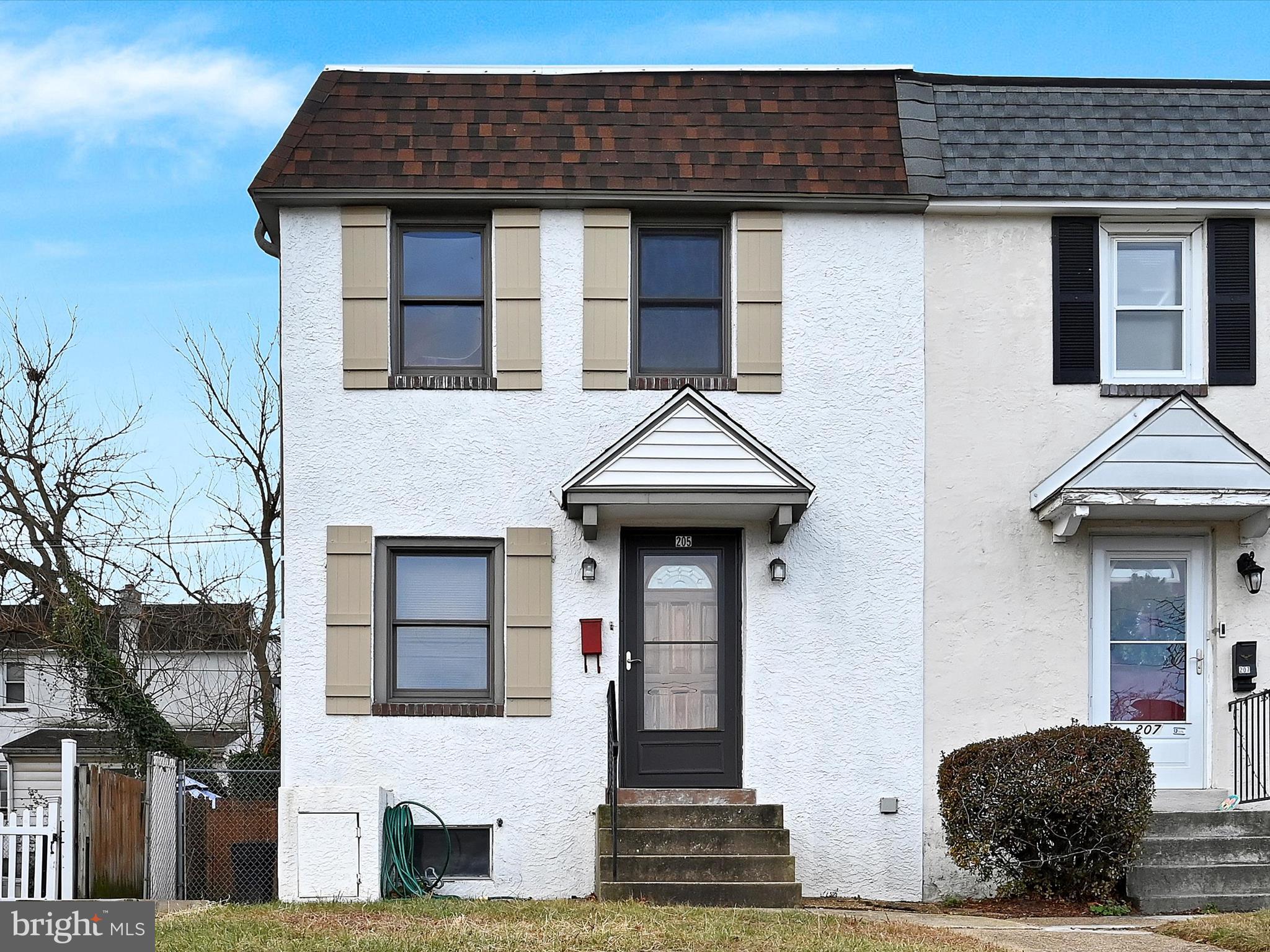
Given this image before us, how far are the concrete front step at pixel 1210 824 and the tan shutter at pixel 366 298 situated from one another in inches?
286

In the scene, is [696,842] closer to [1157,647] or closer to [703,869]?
[703,869]

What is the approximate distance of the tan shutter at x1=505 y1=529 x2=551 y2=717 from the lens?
12359mm

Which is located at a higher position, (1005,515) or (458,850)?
(1005,515)

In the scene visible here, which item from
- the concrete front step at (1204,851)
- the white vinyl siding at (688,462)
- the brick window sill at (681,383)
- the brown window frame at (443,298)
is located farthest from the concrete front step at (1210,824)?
the brown window frame at (443,298)

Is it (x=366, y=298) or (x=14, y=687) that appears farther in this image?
(x=14, y=687)

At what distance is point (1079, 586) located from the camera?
12.7 metres

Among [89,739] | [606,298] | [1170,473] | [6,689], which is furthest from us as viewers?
[6,689]

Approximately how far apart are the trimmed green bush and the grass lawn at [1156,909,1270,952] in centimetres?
81

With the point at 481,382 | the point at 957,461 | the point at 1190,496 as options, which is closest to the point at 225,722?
Answer: the point at 481,382

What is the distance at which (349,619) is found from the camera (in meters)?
12.4

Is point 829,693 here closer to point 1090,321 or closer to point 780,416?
point 780,416

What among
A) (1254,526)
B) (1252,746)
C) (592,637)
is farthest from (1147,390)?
(592,637)

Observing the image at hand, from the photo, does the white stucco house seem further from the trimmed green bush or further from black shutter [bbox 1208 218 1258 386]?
the trimmed green bush

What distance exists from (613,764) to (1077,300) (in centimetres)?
564
